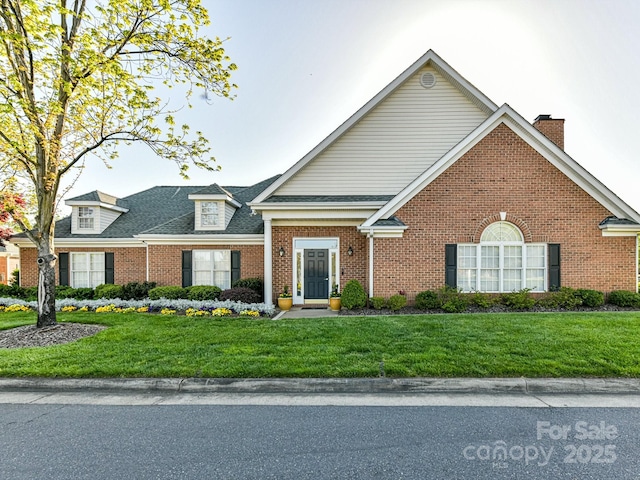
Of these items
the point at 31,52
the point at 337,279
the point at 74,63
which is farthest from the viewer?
the point at 337,279

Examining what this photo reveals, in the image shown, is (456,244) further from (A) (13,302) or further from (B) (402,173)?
(A) (13,302)

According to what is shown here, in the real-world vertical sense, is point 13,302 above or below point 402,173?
below

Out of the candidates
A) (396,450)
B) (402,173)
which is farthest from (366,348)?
(402,173)

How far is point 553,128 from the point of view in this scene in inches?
480

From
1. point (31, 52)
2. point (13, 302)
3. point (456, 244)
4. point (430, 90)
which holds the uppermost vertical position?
point (430, 90)

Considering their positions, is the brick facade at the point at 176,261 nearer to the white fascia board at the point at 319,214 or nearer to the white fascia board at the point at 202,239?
the white fascia board at the point at 202,239

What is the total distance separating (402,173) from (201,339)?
30.8 feet

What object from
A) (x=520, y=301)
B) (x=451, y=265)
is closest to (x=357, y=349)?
(x=451, y=265)

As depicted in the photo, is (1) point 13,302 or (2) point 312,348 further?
(1) point 13,302

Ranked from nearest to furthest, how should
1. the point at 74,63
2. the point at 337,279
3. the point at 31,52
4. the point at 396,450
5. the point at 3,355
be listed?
the point at 396,450
the point at 3,355
the point at 74,63
the point at 31,52
the point at 337,279

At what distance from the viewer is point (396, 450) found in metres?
3.37

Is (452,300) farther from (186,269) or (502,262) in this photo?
(186,269)

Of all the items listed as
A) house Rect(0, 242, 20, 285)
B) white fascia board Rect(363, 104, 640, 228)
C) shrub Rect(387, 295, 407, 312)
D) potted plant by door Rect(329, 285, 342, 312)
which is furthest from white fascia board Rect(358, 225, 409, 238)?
house Rect(0, 242, 20, 285)

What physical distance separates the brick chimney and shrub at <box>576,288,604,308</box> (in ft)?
18.5
